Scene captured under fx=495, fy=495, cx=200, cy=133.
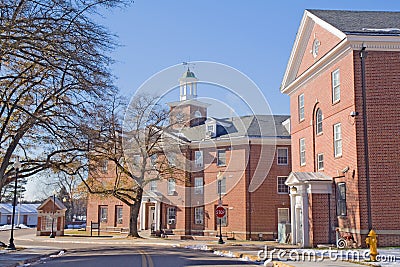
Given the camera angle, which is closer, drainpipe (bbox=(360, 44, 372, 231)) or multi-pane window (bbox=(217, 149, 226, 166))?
drainpipe (bbox=(360, 44, 372, 231))

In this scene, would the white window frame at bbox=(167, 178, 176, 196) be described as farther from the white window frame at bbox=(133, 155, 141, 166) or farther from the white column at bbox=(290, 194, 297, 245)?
the white column at bbox=(290, 194, 297, 245)

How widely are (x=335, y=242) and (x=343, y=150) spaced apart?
4727 millimetres

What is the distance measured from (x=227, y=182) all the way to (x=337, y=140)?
1882 centimetres

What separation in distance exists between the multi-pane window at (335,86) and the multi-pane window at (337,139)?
1371mm

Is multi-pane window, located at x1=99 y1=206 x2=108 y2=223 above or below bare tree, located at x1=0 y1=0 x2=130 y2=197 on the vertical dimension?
below

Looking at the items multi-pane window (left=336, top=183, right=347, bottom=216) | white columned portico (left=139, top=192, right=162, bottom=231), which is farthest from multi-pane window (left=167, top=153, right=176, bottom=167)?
multi-pane window (left=336, top=183, right=347, bottom=216)

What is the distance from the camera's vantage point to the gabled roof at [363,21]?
79.2ft

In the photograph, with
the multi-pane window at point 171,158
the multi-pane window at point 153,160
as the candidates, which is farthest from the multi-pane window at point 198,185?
the multi-pane window at point 153,160

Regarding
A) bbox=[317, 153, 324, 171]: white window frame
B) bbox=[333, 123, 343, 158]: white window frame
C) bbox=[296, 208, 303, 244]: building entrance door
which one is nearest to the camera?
bbox=[333, 123, 343, 158]: white window frame

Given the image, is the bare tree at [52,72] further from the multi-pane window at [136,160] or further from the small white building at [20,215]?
the small white building at [20,215]

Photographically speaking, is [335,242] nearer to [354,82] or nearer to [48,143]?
[354,82]

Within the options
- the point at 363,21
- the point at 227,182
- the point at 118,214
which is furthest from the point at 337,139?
the point at 118,214

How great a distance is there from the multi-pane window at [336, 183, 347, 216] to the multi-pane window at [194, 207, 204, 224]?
68.9ft

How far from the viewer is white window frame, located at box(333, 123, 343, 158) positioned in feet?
83.2
